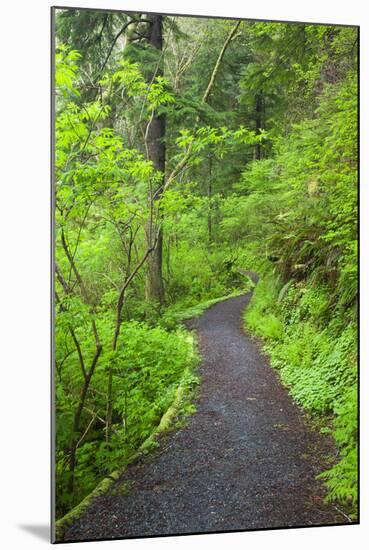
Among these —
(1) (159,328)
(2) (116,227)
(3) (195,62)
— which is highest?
(3) (195,62)

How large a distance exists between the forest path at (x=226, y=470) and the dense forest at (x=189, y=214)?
0.42 ft

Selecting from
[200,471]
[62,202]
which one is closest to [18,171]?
[62,202]

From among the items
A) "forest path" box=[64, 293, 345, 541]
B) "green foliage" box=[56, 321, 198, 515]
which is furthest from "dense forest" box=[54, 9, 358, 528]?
"forest path" box=[64, 293, 345, 541]

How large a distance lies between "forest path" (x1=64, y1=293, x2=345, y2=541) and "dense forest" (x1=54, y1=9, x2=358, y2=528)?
128 millimetres

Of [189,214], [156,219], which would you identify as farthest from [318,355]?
[156,219]

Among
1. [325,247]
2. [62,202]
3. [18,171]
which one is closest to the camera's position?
[62,202]

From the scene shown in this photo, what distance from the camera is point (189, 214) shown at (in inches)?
149

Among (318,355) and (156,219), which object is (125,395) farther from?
(318,355)

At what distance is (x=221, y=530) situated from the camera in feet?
11.6

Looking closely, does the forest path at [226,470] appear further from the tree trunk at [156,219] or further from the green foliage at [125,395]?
the tree trunk at [156,219]

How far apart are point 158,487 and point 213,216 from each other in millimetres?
1860

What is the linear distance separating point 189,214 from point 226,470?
176 centimetres

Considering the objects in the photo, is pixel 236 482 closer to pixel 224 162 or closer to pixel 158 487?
pixel 158 487

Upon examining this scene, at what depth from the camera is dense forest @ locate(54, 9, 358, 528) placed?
138 inches
